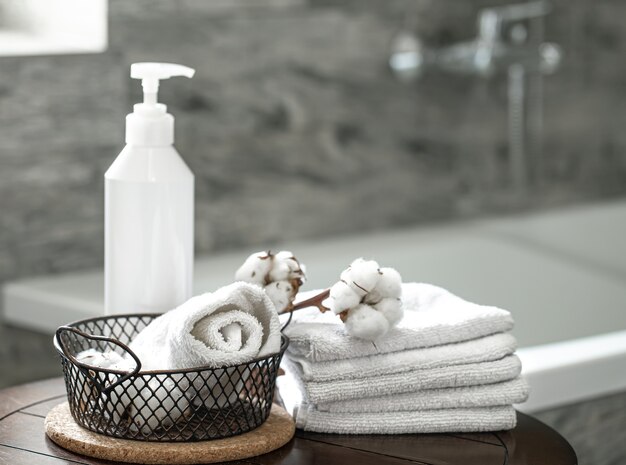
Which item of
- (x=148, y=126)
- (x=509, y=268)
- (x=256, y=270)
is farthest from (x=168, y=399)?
(x=509, y=268)

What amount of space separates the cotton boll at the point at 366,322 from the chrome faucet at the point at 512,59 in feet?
5.62

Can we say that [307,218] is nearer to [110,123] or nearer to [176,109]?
[176,109]

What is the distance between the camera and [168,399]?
2.77ft

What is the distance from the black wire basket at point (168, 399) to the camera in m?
0.83

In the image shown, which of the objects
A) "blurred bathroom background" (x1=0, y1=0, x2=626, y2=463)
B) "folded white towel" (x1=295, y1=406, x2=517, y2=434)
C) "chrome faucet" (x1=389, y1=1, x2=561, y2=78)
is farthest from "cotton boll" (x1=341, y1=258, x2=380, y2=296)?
"chrome faucet" (x1=389, y1=1, x2=561, y2=78)

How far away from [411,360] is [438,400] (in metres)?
0.04

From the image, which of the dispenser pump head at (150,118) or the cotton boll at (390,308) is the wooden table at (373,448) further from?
the dispenser pump head at (150,118)

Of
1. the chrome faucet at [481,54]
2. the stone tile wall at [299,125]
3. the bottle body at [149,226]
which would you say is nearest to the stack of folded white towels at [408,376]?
the bottle body at [149,226]

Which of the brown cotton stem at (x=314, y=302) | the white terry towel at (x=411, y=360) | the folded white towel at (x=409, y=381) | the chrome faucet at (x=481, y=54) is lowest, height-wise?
the folded white towel at (x=409, y=381)

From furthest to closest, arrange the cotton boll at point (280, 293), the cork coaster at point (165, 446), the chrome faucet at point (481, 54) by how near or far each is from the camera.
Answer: the chrome faucet at point (481, 54) < the cotton boll at point (280, 293) < the cork coaster at point (165, 446)

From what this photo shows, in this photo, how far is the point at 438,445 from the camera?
0.89 metres

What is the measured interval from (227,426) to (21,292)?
1.20 metres

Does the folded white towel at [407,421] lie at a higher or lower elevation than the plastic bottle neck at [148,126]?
lower

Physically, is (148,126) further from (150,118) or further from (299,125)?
(299,125)
